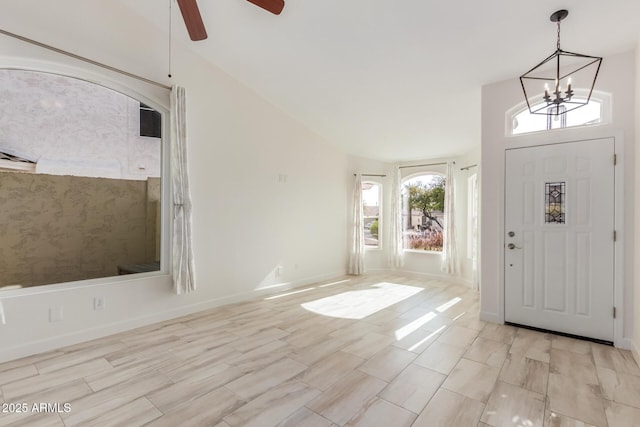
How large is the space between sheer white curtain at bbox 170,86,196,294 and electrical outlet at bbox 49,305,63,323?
1060 millimetres

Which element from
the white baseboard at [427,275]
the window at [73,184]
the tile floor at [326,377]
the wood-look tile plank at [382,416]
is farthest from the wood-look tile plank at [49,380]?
the white baseboard at [427,275]

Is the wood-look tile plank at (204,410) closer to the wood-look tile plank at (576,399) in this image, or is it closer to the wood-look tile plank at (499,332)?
the wood-look tile plank at (576,399)

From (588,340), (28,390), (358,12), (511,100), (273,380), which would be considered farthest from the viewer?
(511,100)

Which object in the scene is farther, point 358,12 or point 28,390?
point 358,12

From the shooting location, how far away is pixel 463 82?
3805mm

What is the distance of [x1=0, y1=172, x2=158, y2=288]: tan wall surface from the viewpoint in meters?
2.99

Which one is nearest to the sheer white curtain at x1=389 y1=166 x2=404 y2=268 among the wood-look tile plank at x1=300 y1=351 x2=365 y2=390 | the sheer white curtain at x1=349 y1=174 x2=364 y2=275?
the sheer white curtain at x1=349 y1=174 x2=364 y2=275

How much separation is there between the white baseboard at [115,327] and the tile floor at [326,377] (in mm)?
95

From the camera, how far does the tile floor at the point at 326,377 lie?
1.97 metres

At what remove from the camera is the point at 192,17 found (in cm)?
227

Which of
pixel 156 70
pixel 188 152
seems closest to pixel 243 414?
pixel 188 152

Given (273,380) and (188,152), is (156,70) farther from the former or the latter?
(273,380)

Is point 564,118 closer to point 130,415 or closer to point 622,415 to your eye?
point 622,415

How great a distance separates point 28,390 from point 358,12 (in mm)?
4192
